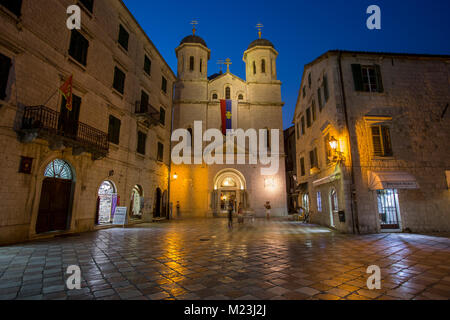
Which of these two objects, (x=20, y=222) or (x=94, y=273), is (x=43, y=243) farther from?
(x=94, y=273)

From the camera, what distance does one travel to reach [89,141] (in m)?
11.3

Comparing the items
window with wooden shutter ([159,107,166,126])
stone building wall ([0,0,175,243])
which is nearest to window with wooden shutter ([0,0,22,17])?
stone building wall ([0,0,175,243])

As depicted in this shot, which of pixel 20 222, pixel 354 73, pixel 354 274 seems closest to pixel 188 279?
pixel 354 274

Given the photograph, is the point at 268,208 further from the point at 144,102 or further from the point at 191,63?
the point at 191,63

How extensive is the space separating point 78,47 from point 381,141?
1756cm

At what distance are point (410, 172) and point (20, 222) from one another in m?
18.5

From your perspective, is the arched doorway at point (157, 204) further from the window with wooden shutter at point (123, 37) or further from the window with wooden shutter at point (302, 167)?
the window with wooden shutter at point (302, 167)

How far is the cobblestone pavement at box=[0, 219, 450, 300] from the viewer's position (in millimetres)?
3768

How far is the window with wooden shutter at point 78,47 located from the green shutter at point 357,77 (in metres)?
15.6

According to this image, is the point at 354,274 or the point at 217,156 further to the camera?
the point at 217,156

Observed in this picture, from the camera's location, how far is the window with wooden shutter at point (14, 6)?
860 centimetres

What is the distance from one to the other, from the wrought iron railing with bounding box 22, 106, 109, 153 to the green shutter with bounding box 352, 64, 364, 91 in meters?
15.0

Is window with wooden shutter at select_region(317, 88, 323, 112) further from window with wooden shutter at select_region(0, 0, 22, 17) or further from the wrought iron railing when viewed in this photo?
window with wooden shutter at select_region(0, 0, 22, 17)

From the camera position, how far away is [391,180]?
11312mm
